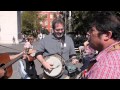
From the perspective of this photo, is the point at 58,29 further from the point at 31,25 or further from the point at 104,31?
the point at 104,31

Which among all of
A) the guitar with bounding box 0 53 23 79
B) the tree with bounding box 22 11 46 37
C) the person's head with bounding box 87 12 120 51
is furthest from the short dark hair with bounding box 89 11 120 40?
the guitar with bounding box 0 53 23 79

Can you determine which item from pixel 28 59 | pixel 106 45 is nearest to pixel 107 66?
pixel 106 45

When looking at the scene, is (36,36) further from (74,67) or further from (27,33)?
(74,67)

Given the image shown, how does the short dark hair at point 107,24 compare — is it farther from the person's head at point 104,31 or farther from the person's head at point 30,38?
the person's head at point 30,38

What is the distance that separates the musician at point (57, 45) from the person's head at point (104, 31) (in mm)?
588

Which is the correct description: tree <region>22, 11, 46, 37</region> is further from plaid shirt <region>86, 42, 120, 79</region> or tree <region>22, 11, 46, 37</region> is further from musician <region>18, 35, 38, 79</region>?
plaid shirt <region>86, 42, 120, 79</region>

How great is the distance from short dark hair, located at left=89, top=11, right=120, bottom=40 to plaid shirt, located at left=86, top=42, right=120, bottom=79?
0.06m

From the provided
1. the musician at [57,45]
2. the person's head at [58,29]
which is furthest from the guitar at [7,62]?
the person's head at [58,29]

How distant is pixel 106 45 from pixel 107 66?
0.30 ft

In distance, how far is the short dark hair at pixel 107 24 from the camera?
0.90 metres

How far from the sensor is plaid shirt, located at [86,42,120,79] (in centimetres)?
83
